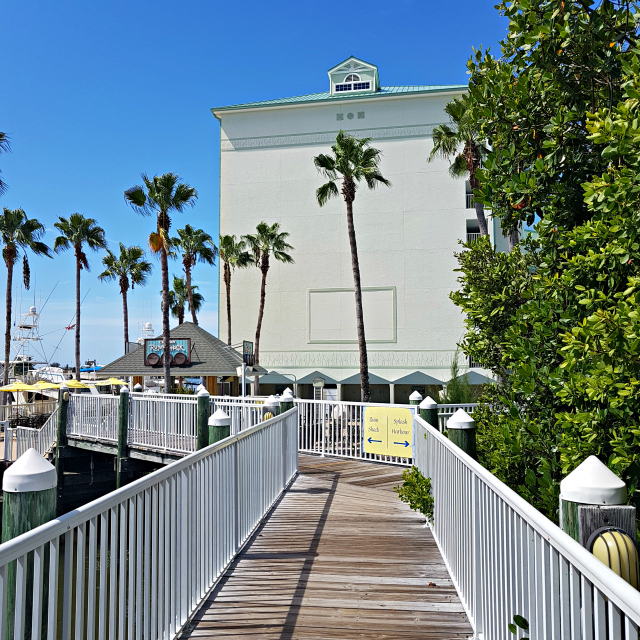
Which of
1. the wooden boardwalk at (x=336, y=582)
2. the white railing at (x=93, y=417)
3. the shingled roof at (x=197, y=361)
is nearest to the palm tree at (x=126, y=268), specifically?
the shingled roof at (x=197, y=361)

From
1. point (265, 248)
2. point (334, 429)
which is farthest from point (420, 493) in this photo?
point (265, 248)

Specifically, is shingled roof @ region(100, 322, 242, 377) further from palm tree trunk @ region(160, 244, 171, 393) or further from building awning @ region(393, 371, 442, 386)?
building awning @ region(393, 371, 442, 386)

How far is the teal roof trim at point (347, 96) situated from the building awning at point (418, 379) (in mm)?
17819

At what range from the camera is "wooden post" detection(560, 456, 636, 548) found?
2535mm

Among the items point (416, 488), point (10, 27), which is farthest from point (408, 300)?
point (416, 488)

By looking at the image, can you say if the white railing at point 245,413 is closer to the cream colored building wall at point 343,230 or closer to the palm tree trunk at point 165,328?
the palm tree trunk at point 165,328

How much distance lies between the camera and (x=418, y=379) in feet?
114

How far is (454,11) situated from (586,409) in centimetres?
2263

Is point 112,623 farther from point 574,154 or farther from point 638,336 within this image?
point 574,154

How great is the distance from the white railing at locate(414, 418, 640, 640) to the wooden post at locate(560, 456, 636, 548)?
17 centimetres

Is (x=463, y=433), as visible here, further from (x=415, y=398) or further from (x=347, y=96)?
(x=347, y=96)

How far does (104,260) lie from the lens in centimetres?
4819

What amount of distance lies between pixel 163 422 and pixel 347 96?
30.2 metres

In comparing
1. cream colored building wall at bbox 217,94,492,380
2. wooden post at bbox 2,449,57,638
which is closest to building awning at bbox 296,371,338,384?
cream colored building wall at bbox 217,94,492,380
